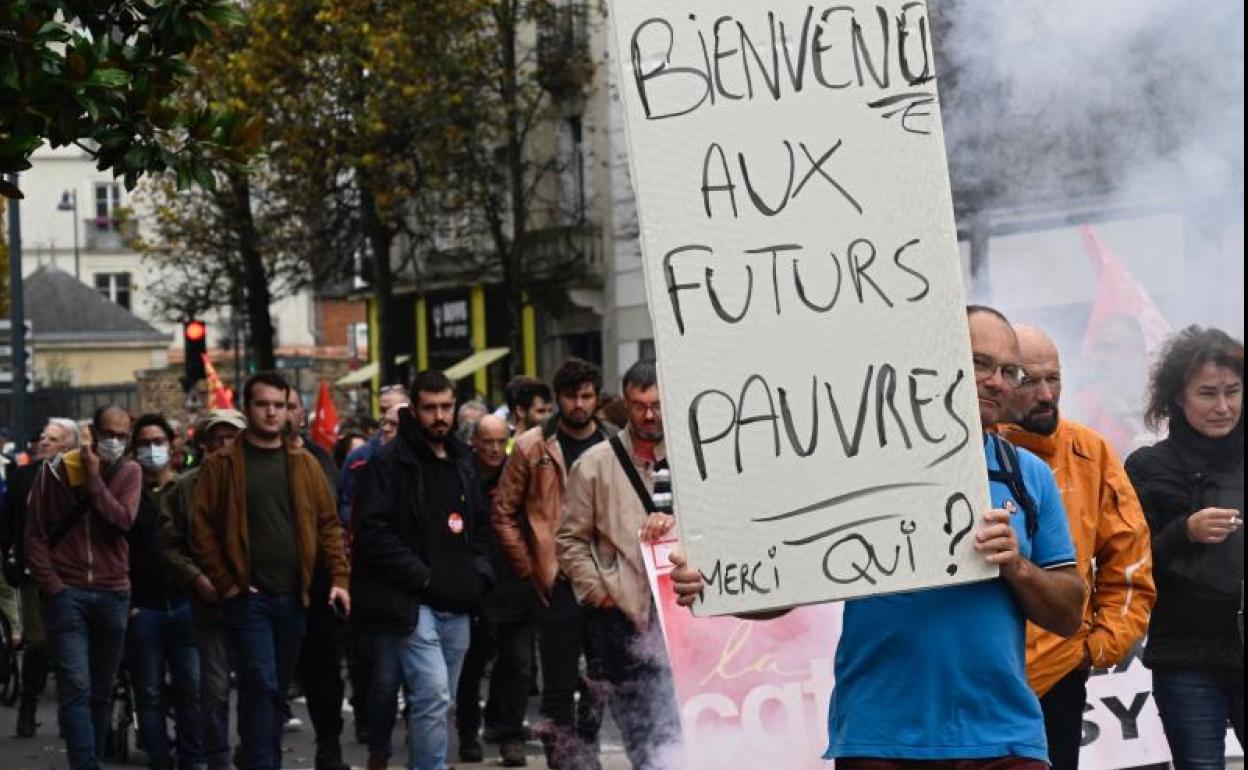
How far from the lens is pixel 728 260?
425 cm

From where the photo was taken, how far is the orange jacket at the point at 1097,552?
5.71 meters

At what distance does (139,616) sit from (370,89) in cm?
1852

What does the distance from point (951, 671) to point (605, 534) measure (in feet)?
13.1

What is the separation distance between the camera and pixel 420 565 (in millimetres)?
9195

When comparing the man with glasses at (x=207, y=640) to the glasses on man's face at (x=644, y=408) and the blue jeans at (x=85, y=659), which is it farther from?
the glasses on man's face at (x=644, y=408)

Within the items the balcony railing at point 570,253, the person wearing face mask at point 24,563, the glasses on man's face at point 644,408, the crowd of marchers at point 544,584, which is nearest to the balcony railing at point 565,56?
the balcony railing at point 570,253

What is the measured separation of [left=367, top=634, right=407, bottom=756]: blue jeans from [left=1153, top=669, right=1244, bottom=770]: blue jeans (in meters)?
3.66

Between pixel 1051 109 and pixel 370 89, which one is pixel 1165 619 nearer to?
pixel 1051 109

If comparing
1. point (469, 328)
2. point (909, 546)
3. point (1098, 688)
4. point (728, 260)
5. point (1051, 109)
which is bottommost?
point (1098, 688)

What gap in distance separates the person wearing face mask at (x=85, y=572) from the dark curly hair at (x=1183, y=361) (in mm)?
5205

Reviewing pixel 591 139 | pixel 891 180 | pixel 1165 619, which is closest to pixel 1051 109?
pixel 1165 619

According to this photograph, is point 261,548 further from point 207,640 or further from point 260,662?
point 207,640

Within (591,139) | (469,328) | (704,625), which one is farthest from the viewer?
(469,328)

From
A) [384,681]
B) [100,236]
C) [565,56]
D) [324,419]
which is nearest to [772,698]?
[384,681]
